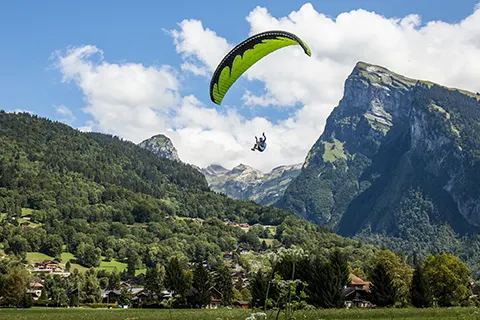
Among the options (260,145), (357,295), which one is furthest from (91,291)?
(260,145)

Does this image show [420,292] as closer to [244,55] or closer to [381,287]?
[381,287]

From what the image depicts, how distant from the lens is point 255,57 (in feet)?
50.1

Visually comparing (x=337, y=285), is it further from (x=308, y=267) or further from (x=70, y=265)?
(x=70, y=265)

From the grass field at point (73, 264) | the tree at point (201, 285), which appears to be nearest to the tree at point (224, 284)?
the tree at point (201, 285)

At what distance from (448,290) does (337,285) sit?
85.6 ft

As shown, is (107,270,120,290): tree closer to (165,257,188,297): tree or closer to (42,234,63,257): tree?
(42,234,63,257): tree

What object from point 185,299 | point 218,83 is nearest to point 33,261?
point 185,299

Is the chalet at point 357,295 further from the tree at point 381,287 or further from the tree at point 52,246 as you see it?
the tree at point 52,246

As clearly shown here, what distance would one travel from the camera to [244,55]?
49.1ft

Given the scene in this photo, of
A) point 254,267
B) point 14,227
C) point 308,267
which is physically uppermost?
point 14,227

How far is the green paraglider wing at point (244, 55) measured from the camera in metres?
13.9

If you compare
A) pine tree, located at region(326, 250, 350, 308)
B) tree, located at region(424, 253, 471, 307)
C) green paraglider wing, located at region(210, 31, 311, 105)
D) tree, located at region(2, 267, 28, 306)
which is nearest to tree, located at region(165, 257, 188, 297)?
tree, located at region(2, 267, 28, 306)

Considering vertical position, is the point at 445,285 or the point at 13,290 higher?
the point at 445,285

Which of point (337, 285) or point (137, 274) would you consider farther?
point (137, 274)
